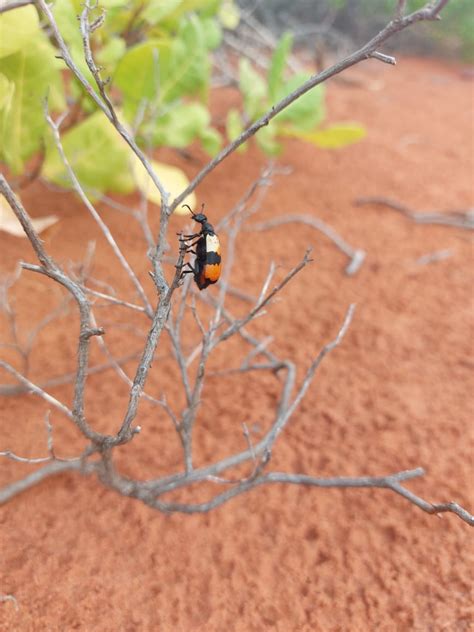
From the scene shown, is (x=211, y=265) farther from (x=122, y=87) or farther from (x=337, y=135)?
(x=337, y=135)

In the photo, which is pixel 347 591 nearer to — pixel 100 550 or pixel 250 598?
pixel 250 598

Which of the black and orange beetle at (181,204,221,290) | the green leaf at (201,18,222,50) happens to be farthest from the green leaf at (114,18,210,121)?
the black and orange beetle at (181,204,221,290)

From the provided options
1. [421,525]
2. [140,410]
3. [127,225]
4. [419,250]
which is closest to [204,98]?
[127,225]

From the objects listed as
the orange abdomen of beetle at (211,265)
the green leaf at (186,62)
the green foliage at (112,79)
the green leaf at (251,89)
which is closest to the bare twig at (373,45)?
the orange abdomen of beetle at (211,265)

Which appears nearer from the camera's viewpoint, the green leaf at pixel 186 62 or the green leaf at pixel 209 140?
the green leaf at pixel 186 62

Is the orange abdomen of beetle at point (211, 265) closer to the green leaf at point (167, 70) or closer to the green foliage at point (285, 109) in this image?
the green leaf at point (167, 70)
